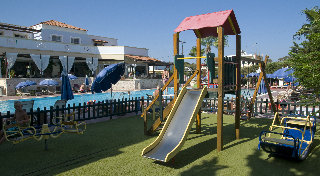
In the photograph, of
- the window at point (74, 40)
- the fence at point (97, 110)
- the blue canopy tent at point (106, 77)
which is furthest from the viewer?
the window at point (74, 40)

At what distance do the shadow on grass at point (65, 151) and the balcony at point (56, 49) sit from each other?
1028 inches

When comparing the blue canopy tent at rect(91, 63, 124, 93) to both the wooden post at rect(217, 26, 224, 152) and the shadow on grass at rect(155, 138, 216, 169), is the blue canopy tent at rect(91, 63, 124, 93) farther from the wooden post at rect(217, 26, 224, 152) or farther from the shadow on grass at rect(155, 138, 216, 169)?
the wooden post at rect(217, 26, 224, 152)

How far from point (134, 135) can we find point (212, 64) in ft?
12.8

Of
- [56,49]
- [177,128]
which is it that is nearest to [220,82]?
[177,128]

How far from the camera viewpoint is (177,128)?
6.97m

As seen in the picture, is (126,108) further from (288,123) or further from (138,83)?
(138,83)

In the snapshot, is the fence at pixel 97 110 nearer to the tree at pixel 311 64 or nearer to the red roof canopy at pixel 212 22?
the red roof canopy at pixel 212 22

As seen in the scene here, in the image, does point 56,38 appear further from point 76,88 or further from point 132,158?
point 132,158

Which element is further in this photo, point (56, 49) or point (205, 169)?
point (56, 49)

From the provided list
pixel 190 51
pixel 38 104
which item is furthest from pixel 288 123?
pixel 190 51

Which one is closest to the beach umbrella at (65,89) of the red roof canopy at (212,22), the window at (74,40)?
the red roof canopy at (212,22)

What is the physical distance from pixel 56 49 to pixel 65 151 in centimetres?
3099

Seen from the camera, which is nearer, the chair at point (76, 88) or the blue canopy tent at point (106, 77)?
the blue canopy tent at point (106, 77)

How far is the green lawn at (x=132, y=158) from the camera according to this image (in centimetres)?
564
